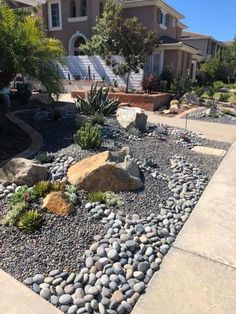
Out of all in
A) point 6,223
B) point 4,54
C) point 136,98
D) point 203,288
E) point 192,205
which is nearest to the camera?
point 203,288

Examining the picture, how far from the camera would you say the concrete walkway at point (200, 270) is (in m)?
2.87

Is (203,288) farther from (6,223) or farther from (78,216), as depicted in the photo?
(6,223)

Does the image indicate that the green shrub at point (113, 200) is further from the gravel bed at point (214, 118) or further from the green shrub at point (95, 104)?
the gravel bed at point (214, 118)

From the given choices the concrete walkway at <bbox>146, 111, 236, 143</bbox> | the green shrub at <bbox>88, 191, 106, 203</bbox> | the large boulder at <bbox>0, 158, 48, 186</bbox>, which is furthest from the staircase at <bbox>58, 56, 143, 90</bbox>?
the green shrub at <bbox>88, 191, 106, 203</bbox>

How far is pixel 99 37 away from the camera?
17141 millimetres

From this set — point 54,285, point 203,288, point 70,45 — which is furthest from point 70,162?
point 70,45

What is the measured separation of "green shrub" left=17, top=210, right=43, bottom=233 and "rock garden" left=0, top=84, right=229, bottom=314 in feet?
0.04

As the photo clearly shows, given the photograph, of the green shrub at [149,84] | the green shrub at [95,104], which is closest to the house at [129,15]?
the green shrub at [149,84]

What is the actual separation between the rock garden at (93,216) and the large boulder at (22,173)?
0.02 metres

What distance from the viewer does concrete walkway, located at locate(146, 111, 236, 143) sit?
31.2ft

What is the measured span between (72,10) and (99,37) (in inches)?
347

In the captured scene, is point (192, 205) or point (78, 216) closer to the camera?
point (78, 216)

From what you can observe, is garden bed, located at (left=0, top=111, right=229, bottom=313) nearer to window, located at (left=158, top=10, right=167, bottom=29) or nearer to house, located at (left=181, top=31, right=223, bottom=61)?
window, located at (left=158, top=10, right=167, bottom=29)

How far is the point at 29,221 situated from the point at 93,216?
86 centimetres
